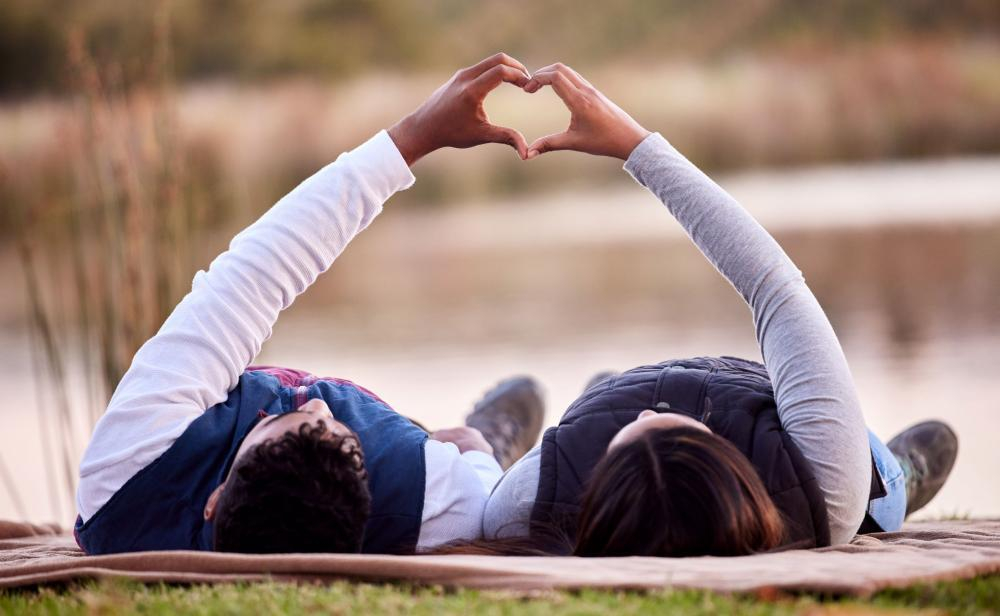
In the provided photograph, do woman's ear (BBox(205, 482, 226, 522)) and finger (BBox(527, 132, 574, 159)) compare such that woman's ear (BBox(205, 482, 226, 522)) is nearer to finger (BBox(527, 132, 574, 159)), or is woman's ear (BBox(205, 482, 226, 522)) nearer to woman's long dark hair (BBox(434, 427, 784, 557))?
woman's long dark hair (BBox(434, 427, 784, 557))

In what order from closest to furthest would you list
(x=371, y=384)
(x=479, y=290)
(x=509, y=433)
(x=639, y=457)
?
(x=639, y=457)
(x=509, y=433)
(x=371, y=384)
(x=479, y=290)

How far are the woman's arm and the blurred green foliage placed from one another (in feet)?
33.4

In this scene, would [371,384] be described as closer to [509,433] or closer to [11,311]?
[509,433]

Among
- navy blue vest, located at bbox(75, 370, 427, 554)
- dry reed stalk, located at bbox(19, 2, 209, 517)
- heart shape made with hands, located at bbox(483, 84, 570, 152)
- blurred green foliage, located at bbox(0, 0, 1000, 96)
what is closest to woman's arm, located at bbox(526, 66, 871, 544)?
navy blue vest, located at bbox(75, 370, 427, 554)

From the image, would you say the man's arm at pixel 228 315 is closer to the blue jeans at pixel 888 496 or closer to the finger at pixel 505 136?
the finger at pixel 505 136

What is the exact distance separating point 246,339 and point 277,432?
185 millimetres

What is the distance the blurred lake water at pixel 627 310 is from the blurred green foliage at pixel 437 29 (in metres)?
4.91

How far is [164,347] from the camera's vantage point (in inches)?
57.4

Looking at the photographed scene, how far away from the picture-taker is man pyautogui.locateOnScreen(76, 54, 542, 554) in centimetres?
133

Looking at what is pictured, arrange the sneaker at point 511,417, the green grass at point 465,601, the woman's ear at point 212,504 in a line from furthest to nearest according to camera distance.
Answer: the sneaker at point 511,417
the woman's ear at point 212,504
the green grass at point 465,601

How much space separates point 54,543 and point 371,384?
180 cm

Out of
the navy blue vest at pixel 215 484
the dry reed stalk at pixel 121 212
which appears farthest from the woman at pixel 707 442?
the dry reed stalk at pixel 121 212

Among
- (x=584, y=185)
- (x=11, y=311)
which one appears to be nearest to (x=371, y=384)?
(x=11, y=311)

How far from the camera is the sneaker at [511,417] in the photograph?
2.11 meters
